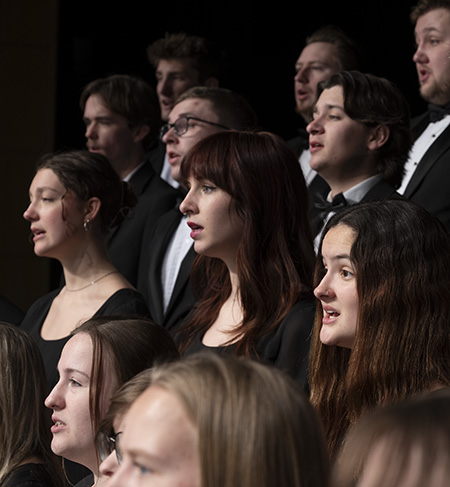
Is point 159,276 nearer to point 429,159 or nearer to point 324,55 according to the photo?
point 429,159

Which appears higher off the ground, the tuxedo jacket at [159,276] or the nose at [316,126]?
the nose at [316,126]

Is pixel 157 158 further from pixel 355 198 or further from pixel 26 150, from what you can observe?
pixel 355 198

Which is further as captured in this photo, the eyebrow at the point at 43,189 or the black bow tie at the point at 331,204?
the eyebrow at the point at 43,189

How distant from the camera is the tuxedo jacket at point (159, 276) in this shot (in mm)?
3543

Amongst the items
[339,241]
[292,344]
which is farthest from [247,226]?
[339,241]

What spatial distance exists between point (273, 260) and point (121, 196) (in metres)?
0.95

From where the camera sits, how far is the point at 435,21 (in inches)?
148

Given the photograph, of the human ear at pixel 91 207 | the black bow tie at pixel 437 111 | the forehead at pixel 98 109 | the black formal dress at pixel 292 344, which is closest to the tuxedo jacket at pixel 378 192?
the black bow tie at pixel 437 111

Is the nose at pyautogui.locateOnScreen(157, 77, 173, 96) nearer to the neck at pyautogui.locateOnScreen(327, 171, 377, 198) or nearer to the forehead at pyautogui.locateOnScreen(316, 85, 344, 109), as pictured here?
the forehead at pyautogui.locateOnScreen(316, 85, 344, 109)

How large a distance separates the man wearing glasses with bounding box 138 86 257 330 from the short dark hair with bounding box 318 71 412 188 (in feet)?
1.66

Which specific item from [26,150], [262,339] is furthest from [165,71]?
[262,339]

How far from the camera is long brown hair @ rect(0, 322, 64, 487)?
246 cm

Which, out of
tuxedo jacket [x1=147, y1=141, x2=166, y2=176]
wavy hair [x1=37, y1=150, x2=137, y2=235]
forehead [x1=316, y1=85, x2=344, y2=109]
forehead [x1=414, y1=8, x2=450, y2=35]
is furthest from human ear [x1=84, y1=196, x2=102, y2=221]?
forehead [x1=414, y1=8, x2=450, y2=35]

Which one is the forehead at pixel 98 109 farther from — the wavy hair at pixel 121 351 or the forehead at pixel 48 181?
the wavy hair at pixel 121 351
